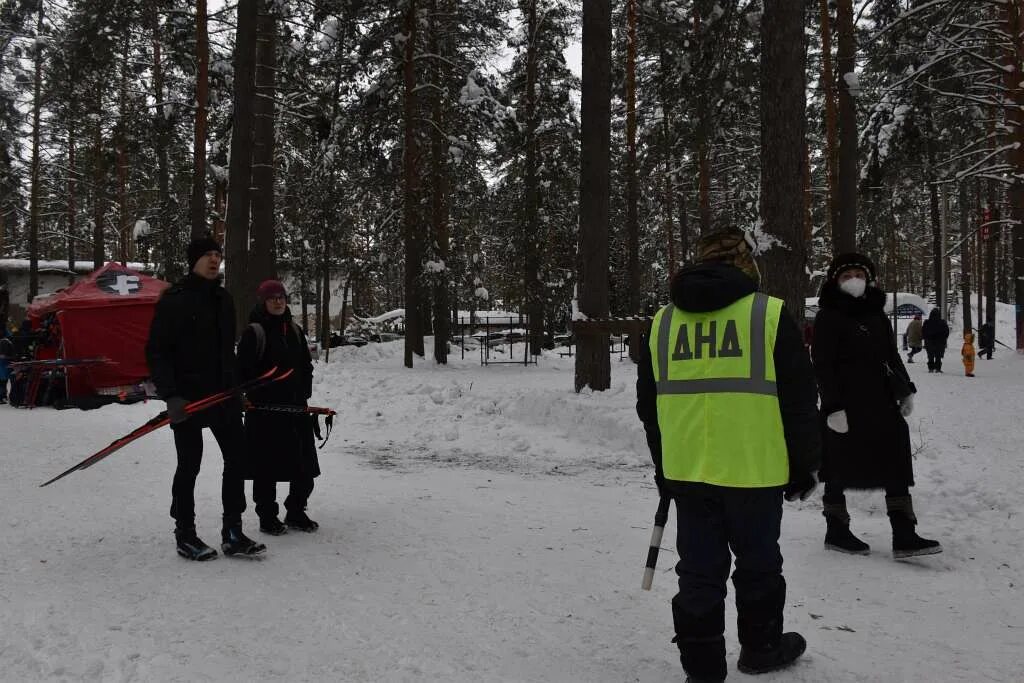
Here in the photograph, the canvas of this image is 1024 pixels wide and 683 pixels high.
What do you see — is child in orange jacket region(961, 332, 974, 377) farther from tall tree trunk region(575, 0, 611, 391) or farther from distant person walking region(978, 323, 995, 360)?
tall tree trunk region(575, 0, 611, 391)

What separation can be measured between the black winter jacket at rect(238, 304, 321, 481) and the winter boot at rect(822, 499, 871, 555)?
373 cm

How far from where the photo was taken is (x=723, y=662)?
305 cm

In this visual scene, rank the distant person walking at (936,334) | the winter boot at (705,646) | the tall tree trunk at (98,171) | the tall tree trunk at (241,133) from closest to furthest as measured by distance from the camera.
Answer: the winter boot at (705,646), the tall tree trunk at (241,133), the distant person walking at (936,334), the tall tree trunk at (98,171)


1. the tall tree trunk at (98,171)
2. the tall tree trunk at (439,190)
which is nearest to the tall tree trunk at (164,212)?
the tall tree trunk at (98,171)

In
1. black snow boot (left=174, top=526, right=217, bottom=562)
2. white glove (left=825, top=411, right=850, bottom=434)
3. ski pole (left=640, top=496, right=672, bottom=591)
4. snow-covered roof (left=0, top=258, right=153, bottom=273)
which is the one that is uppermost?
snow-covered roof (left=0, top=258, right=153, bottom=273)

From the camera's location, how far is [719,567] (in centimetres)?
310

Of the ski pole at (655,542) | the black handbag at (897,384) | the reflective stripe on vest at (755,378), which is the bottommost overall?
the ski pole at (655,542)

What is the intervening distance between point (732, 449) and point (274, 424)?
361cm

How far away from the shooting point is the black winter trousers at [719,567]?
3053 mm

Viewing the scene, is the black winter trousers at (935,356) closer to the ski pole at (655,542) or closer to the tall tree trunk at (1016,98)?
the tall tree trunk at (1016,98)

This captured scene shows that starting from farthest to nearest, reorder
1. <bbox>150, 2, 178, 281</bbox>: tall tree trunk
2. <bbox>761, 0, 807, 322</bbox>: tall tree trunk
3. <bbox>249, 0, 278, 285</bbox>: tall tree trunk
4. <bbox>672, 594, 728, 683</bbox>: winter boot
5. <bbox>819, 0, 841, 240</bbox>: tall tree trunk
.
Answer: <bbox>150, 2, 178, 281</bbox>: tall tree trunk < <bbox>819, 0, 841, 240</bbox>: tall tree trunk < <bbox>249, 0, 278, 285</bbox>: tall tree trunk < <bbox>761, 0, 807, 322</bbox>: tall tree trunk < <bbox>672, 594, 728, 683</bbox>: winter boot

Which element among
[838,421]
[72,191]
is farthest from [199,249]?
[72,191]

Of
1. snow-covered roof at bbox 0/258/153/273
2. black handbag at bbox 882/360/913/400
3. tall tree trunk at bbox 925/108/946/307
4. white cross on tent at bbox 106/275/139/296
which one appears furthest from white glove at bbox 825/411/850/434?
snow-covered roof at bbox 0/258/153/273

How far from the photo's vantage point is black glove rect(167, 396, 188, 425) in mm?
4684
